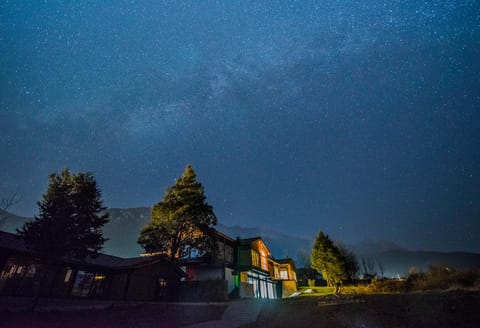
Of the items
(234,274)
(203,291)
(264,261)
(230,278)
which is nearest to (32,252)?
(203,291)

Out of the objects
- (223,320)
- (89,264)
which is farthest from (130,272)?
(223,320)

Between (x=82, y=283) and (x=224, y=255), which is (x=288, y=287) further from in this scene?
(x=82, y=283)

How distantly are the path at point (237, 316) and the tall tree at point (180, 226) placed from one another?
6.69 meters

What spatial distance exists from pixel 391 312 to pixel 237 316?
10625 millimetres

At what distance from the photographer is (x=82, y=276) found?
74.7ft

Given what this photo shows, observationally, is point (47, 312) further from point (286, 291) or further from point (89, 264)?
point (286, 291)

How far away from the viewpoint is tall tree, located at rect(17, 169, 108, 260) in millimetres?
16734

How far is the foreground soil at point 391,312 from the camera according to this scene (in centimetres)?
857

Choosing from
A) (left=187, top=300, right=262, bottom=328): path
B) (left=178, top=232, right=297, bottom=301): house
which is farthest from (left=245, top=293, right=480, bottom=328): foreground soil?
(left=178, top=232, right=297, bottom=301): house

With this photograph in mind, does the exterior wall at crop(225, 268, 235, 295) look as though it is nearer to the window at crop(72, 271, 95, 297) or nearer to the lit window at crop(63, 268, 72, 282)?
the window at crop(72, 271, 95, 297)

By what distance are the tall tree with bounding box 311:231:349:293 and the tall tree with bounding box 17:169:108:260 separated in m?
31.3

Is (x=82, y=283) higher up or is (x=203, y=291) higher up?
(x=82, y=283)

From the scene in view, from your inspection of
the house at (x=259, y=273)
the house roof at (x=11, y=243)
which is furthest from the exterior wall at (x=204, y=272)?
the house roof at (x=11, y=243)

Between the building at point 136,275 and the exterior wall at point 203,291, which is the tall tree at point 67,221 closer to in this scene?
the building at point 136,275
